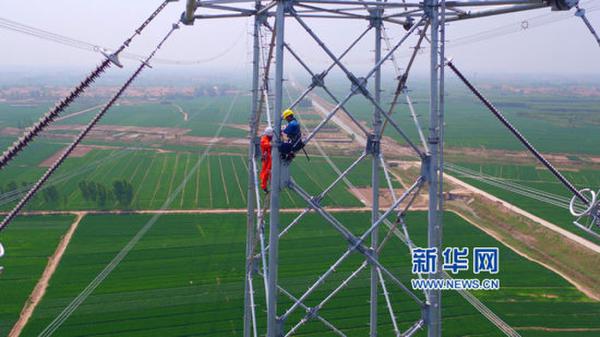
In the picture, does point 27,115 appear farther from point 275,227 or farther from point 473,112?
point 275,227

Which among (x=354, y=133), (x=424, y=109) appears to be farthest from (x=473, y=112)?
(x=354, y=133)

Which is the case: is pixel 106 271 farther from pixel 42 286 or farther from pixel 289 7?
pixel 289 7

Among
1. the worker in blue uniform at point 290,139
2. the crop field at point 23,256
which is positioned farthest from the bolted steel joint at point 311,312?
the crop field at point 23,256

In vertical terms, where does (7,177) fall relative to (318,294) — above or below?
above

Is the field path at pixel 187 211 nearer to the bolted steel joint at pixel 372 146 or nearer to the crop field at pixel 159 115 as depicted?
the bolted steel joint at pixel 372 146

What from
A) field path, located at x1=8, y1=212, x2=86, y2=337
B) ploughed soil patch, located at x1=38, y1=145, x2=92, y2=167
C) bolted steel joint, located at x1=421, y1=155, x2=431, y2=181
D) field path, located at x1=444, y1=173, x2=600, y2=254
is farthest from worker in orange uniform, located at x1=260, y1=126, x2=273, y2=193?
ploughed soil patch, located at x1=38, y1=145, x2=92, y2=167
